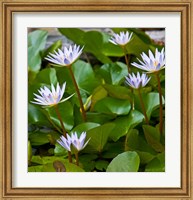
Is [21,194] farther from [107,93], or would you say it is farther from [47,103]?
[107,93]

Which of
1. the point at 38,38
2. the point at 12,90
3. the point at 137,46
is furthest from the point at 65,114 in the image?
the point at 38,38

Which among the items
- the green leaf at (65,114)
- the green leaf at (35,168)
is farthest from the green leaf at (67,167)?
the green leaf at (65,114)

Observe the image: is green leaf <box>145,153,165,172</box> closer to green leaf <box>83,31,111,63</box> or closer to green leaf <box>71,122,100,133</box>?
green leaf <box>71,122,100,133</box>

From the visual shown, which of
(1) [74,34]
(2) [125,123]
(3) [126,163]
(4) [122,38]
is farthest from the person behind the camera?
(1) [74,34]

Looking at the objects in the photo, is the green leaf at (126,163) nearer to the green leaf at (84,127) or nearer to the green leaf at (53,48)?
the green leaf at (84,127)

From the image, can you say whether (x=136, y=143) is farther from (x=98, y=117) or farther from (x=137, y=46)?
(x=137, y=46)

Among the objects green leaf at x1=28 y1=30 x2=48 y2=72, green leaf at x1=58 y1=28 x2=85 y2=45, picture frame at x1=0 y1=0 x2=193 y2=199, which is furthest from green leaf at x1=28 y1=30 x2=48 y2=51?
picture frame at x1=0 y1=0 x2=193 y2=199

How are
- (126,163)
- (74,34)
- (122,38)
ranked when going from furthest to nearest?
(74,34)
(122,38)
(126,163)
